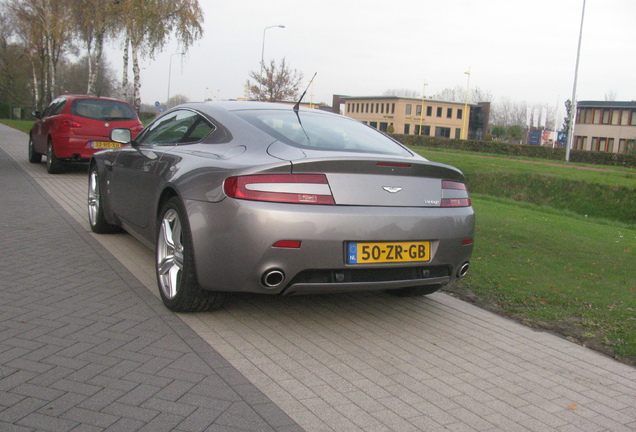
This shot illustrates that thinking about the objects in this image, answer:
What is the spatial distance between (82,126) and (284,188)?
10.3 meters

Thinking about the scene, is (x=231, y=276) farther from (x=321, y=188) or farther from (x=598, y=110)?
(x=598, y=110)

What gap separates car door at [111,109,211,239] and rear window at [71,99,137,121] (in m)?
7.21

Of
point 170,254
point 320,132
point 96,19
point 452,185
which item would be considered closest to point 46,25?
point 96,19

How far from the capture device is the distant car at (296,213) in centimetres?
382

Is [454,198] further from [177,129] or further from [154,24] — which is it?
[154,24]

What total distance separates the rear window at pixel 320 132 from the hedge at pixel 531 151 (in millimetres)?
41991

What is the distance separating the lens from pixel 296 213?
3.78m

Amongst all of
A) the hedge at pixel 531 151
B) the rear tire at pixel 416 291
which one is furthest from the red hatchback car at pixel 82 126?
the hedge at pixel 531 151

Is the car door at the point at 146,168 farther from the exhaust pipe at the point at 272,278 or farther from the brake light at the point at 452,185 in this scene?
the brake light at the point at 452,185

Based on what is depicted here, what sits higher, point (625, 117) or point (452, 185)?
point (625, 117)

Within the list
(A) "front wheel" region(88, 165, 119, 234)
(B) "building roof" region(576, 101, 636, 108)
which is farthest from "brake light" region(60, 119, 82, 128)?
(B) "building roof" region(576, 101, 636, 108)

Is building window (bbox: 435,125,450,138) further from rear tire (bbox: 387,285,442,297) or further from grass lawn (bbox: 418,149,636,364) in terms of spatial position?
rear tire (bbox: 387,285,442,297)

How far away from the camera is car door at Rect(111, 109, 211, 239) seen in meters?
5.14

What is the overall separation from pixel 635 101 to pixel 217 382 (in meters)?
76.6
